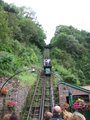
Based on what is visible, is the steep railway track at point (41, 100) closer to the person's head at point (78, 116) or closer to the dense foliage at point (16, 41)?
the dense foliage at point (16, 41)

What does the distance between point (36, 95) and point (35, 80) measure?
7.99 metres

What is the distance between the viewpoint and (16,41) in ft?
192

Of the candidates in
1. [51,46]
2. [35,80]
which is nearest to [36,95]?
[35,80]

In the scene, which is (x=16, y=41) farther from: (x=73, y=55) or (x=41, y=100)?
(x=41, y=100)

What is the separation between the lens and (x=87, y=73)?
2534 inches

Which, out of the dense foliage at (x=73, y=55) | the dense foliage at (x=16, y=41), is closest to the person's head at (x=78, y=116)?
the dense foliage at (x=16, y=41)

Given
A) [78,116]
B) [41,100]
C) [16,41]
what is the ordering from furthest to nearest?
[16,41], [41,100], [78,116]

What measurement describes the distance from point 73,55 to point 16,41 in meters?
19.1

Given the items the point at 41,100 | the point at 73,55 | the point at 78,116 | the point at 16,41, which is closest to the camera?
the point at 78,116

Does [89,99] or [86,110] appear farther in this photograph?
[89,99]

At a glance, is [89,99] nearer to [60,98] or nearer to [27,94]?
[60,98]

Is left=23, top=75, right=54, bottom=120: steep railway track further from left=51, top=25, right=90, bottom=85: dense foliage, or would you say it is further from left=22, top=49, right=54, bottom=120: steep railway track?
left=51, top=25, right=90, bottom=85: dense foliage

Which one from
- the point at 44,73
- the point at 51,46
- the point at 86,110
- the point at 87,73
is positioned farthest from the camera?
the point at 51,46

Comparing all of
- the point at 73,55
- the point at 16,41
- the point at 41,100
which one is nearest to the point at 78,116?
the point at 41,100
